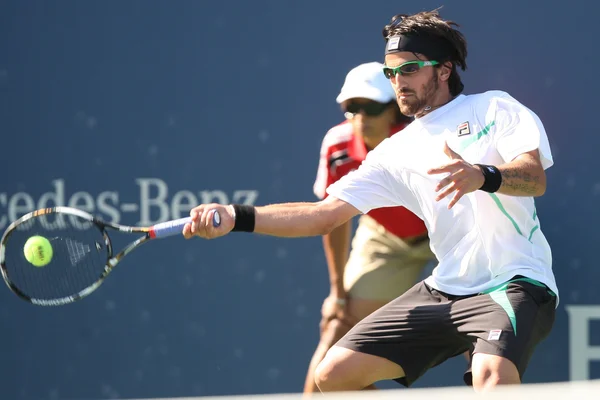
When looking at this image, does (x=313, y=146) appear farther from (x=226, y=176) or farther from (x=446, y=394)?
(x=446, y=394)

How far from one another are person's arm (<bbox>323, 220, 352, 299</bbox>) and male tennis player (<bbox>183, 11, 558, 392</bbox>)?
74 cm

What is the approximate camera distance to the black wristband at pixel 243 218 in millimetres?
3760

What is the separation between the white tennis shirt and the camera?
373 centimetres

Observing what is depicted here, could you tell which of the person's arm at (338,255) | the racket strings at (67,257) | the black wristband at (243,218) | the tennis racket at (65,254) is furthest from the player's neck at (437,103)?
the racket strings at (67,257)

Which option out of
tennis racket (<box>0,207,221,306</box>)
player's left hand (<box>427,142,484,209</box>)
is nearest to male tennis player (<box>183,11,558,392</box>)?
player's left hand (<box>427,142,484,209</box>)

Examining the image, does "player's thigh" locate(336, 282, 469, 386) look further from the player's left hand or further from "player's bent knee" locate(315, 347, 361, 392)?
the player's left hand

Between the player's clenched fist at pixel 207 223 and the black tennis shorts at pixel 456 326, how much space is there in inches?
21.9

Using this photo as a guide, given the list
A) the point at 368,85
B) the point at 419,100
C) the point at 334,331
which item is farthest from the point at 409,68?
the point at 334,331

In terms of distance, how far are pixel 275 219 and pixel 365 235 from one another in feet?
3.21

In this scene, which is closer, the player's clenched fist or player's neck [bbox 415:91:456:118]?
the player's clenched fist

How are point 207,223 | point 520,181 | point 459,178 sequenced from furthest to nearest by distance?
point 207,223 < point 520,181 < point 459,178

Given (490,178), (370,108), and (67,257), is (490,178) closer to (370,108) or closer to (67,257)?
(370,108)

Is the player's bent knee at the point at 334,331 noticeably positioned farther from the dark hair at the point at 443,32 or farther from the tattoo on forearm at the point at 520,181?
the tattoo on forearm at the point at 520,181

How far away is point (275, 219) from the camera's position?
12.6 ft
